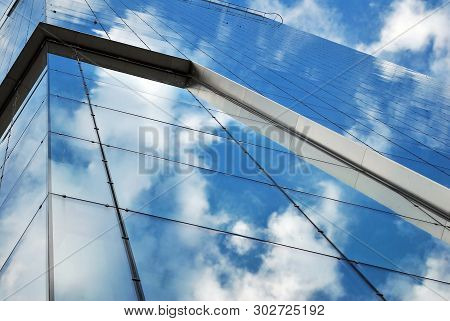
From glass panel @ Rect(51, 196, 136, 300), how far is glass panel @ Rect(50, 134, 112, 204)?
0.83 feet

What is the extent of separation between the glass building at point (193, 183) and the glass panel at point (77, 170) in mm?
27

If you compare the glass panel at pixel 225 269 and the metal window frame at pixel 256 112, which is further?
the metal window frame at pixel 256 112

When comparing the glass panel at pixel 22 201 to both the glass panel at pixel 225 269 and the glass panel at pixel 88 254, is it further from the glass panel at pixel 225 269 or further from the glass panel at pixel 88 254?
the glass panel at pixel 225 269

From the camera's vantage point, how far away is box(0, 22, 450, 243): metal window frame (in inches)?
412

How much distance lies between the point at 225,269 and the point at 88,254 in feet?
5.15

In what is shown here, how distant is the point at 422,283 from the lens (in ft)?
22.5

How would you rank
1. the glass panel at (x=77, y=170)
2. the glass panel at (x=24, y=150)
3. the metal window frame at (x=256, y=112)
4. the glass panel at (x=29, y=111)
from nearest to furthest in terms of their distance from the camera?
the glass panel at (x=77, y=170)
the glass panel at (x=24, y=150)
the glass panel at (x=29, y=111)
the metal window frame at (x=256, y=112)

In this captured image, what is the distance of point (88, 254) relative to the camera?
5012 millimetres

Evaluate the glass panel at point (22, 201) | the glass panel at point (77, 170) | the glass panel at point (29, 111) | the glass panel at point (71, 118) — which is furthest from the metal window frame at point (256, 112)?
the glass panel at point (22, 201)

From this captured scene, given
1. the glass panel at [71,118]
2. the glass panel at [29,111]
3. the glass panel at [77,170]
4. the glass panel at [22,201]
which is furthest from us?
the glass panel at [29,111]

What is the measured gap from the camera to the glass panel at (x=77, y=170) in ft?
19.7

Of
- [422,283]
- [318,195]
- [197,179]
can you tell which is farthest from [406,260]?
[197,179]

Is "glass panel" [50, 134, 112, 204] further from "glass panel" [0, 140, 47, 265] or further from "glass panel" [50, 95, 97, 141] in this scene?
"glass panel" [50, 95, 97, 141]
